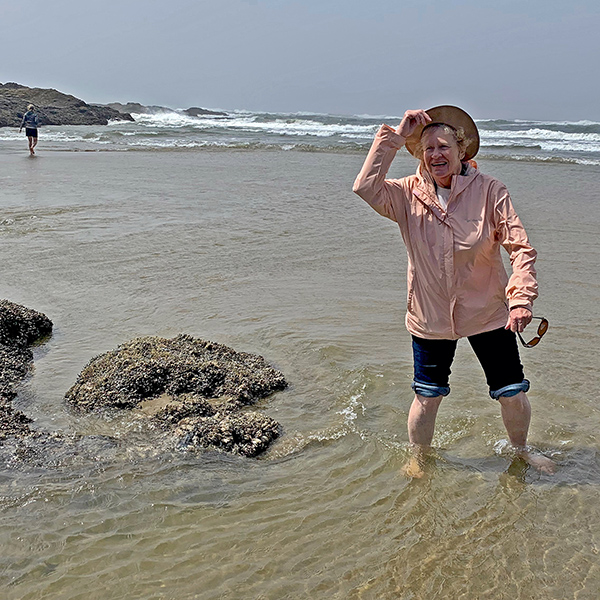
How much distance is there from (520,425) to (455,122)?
1765mm

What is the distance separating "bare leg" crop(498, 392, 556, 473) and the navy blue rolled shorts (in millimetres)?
69

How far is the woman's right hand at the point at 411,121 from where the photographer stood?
3.49 metres

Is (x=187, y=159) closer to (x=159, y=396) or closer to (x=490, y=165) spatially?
(x=490, y=165)

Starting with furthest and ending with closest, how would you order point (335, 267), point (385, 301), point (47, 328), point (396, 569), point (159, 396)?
1. point (335, 267)
2. point (385, 301)
3. point (47, 328)
4. point (159, 396)
5. point (396, 569)

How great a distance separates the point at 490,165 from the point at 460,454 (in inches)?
756

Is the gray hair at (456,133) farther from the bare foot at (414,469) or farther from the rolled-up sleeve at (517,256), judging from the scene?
the bare foot at (414,469)

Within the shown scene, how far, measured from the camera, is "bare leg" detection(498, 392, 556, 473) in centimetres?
365

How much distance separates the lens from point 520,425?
12.4 feet

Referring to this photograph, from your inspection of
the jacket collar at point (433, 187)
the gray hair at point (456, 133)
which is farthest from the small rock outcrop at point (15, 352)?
the gray hair at point (456, 133)

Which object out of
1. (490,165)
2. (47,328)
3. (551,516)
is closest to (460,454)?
(551,516)

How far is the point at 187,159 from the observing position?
22.2m

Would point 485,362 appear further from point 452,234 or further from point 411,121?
point 411,121

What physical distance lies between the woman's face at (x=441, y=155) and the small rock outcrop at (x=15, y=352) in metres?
2.81

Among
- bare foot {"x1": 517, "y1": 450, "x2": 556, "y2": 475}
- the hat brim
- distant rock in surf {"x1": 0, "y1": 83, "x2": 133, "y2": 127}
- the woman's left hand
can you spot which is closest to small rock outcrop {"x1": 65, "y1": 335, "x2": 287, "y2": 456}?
bare foot {"x1": 517, "y1": 450, "x2": 556, "y2": 475}
